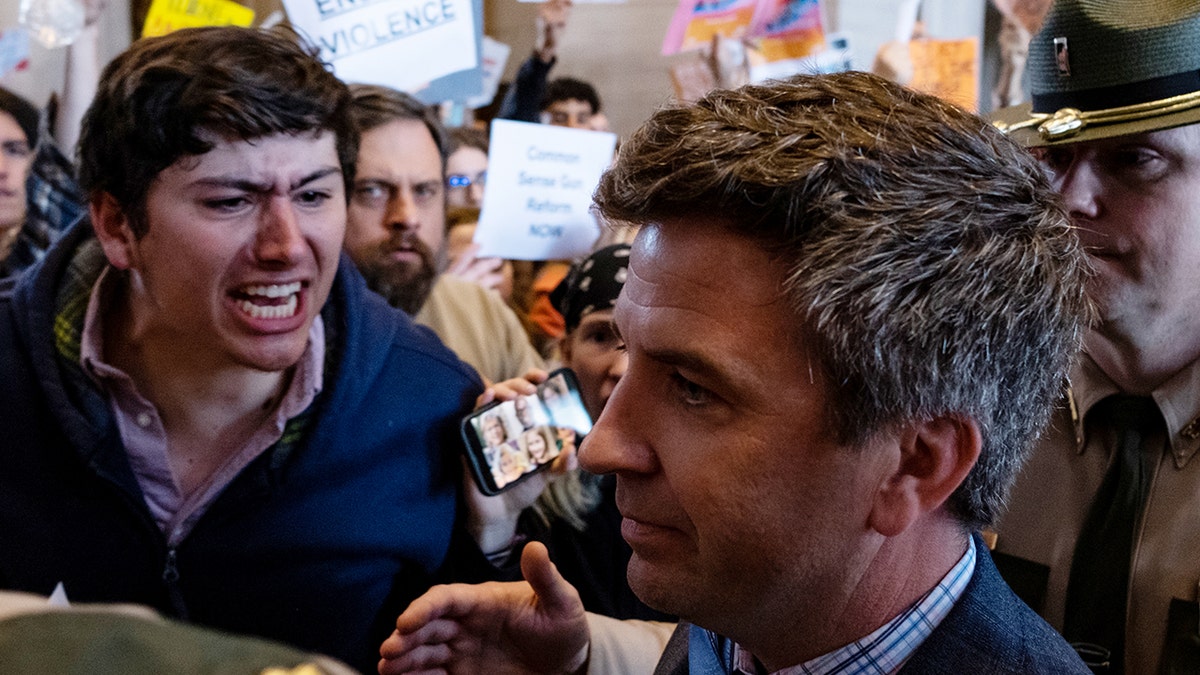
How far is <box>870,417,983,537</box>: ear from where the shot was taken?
3.92 ft

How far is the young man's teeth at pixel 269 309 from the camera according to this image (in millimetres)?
1947

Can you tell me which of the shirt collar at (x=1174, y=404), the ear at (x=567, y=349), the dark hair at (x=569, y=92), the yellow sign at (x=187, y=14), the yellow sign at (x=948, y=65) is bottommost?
the ear at (x=567, y=349)

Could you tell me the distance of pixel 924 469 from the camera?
1.21m

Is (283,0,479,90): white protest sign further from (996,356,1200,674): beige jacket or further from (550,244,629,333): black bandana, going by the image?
(996,356,1200,674): beige jacket

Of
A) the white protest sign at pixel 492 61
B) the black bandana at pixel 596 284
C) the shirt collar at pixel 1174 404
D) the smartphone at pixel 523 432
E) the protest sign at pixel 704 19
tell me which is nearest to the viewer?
the shirt collar at pixel 1174 404

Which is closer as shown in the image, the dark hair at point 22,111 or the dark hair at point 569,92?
the dark hair at point 22,111

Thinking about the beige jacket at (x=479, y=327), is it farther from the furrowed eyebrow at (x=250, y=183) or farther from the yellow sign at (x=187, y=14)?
the furrowed eyebrow at (x=250, y=183)

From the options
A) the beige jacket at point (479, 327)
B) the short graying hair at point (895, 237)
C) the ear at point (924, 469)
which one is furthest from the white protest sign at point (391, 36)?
the ear at point (924, 469)

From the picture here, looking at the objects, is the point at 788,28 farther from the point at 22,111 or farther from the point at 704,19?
the point at 22,111

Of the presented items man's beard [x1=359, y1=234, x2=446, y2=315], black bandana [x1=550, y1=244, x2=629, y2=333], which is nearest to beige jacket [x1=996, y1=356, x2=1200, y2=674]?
black bandana [x1=550, y1=244, x2=629, y2=333]

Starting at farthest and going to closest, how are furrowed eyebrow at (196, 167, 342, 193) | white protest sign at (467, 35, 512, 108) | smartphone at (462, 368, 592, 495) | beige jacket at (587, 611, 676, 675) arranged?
white protest sign at (467, 35, 512, 108) → smartphone at (462, 368, 592, 495) → furrowed eyebrow at (196, 167, 342, 193) → beige jacket at (587, 611, 676, 675)

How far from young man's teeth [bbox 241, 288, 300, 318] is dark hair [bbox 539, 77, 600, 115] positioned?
2.06 metres

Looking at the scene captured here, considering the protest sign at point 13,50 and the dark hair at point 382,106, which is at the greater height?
the protest sign at point 13,50

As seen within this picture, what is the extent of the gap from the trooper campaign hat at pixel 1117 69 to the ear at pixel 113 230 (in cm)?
150
